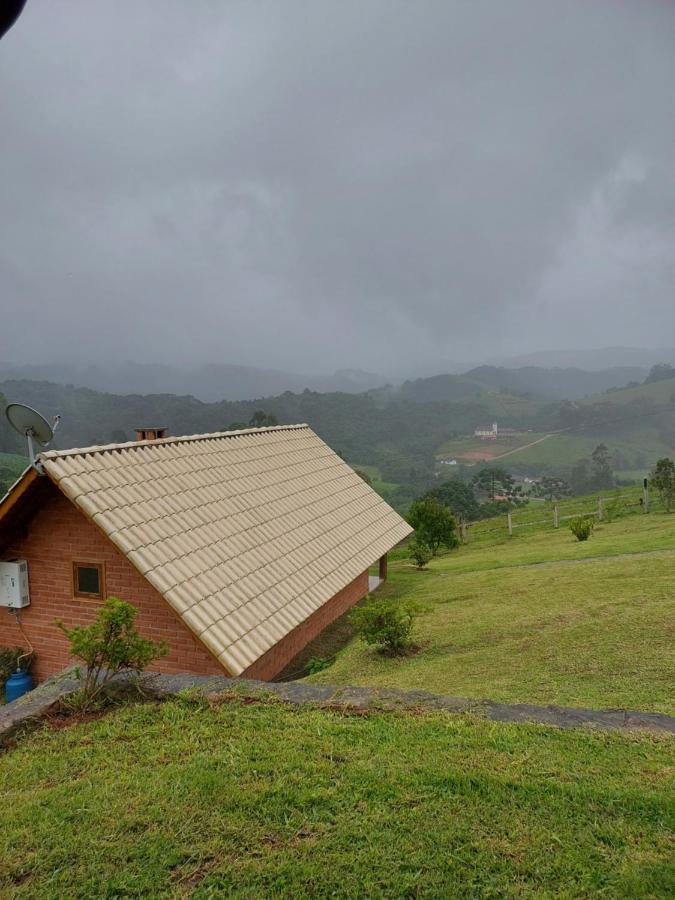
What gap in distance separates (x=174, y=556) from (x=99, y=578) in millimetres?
1448

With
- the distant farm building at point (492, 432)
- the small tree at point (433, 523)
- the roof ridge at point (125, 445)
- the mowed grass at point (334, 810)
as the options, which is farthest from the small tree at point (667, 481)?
the distant farm building at point (492, 432)

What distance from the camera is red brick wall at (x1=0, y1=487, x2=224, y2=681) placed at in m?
8.11

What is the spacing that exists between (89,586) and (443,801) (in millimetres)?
7356

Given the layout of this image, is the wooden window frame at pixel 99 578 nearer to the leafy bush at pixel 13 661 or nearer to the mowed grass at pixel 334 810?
the leafy bush at pixel 13 661

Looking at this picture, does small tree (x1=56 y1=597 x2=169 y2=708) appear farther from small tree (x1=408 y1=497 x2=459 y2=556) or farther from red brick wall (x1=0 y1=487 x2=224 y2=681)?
small tree (x1=408 y1=497 x2=459 y2=556)

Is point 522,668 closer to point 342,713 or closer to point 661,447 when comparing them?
point 342,713

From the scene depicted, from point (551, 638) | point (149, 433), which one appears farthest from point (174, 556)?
point (551, 638)

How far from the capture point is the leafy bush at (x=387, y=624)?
8992 millimetres

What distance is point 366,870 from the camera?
9.63 ft

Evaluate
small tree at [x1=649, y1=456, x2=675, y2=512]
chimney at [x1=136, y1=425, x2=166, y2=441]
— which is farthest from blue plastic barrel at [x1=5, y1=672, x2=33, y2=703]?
small tree at [x1=649, y1=456, x2=675, y2=512]

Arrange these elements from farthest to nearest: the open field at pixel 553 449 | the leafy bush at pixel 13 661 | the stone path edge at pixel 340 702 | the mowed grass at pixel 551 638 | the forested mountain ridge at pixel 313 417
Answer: the open field at pixel 553 449
the forested mountain ridge at pixel 313 417
the leafy bush at pixel 13 661
the mowed grass at pixel 551 638
the stone path edge at pixel 340 702

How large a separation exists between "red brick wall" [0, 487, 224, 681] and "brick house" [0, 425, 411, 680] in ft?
0.07

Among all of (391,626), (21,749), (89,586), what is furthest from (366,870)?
(89,586)

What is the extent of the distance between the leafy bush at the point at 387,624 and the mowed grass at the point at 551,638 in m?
0.32
